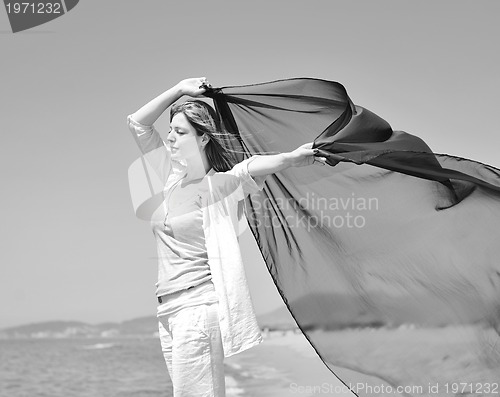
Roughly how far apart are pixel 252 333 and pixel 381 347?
1.03 m

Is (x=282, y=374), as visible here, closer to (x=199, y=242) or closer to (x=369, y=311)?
(x=369, y=311)

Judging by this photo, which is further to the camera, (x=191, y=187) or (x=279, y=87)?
(x=279, y=87)

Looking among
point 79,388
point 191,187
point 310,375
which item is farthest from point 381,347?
point 79,388

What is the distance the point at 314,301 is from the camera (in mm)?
3820

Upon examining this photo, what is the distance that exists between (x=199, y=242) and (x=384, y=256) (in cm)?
120

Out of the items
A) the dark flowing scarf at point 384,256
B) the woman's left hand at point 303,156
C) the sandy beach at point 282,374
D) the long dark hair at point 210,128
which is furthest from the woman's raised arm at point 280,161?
the sandy beach at point 282,374

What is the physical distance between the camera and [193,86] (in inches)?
134

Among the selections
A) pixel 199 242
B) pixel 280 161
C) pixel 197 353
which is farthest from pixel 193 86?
pixel 197 353

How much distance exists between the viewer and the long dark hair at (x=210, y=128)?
A: 3.30m

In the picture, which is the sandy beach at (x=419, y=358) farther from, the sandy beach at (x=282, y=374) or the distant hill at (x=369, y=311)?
the sandy beach at (x=282, y=374)

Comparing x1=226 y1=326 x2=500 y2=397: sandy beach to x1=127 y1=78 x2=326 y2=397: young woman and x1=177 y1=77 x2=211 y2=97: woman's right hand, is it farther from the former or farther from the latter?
x1=177 y1=77 x2=211 y2=97: woman's right hand

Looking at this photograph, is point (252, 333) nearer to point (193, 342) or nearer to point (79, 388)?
point (193, 342)

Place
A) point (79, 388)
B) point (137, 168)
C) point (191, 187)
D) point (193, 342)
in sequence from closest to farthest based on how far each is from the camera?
point (193, 342) → point (191, 187) → point (137, 168) → point (79, 388)

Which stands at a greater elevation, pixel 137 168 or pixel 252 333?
pixel 137 168
